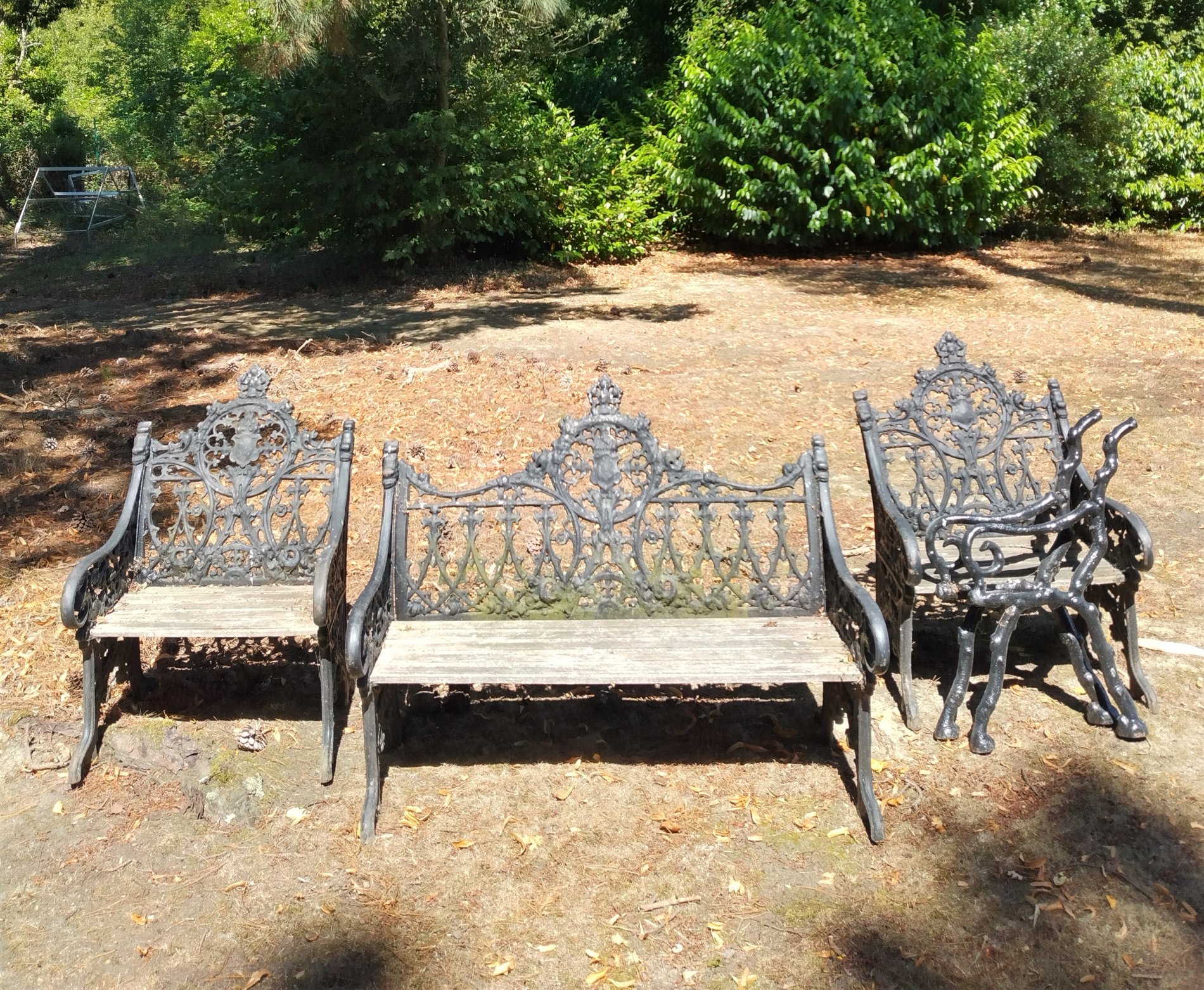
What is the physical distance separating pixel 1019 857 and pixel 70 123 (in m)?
27.0

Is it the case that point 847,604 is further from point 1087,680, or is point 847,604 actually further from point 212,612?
point 212,612

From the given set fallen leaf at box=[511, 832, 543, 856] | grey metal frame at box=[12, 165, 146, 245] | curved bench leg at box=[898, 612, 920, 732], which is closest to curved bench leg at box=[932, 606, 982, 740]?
curved bench leg at box=[898, 612, 920, 732]

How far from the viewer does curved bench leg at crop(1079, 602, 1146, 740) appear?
12.8ft

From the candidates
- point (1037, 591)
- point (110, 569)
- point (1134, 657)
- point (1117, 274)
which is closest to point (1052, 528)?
point (1037, 591)

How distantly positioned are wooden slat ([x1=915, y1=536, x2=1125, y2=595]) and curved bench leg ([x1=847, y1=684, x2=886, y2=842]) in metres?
0.65

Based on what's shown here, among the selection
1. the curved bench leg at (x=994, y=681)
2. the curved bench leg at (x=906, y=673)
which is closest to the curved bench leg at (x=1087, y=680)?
the curved bench leg at (x=994, y=681)

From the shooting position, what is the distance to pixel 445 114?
13.3 meters

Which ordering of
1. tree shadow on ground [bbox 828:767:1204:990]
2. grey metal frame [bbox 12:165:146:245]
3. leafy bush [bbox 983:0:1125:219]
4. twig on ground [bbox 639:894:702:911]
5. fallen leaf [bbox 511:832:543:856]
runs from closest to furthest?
1. tree shadow on ground [bbox 828:767:1204:990]
2. twig on ground [bbox 639:894:702:911]
3. fallen leaf [bbox 511:832:543:856]
4. leafy bush [bbox 983:0:1125:219]
5. grey metal frame [bbox 12:165:146:245]

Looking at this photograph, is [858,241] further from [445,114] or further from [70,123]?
[70,123]

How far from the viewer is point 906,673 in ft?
13.7

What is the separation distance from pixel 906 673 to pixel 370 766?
1.95m

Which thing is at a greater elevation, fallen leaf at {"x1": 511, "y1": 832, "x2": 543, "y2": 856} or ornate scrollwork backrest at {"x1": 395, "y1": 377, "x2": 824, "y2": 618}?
ornate scrollwork backrest at {"x1": 395, "y1": 377, "x2": 824, "y2": 618}

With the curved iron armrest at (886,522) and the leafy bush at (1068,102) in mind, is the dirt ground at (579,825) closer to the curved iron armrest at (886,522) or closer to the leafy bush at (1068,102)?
the curved iron armrest at (886,522)

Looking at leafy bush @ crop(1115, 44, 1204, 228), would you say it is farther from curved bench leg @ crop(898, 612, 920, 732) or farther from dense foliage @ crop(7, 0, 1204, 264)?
curved bench leg @ crop(898, 612, 920, 732)
